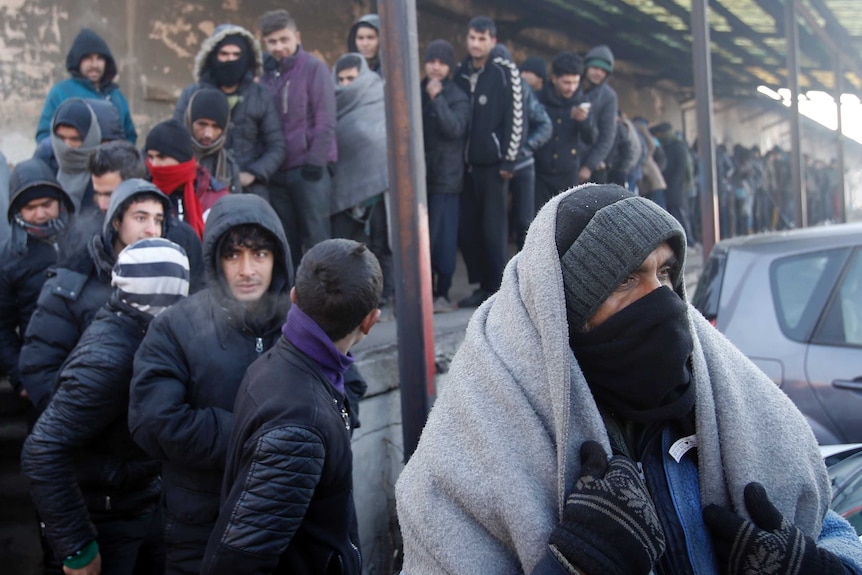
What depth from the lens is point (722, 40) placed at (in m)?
12.7

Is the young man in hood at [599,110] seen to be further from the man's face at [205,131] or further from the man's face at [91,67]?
the man's face at [91,67]

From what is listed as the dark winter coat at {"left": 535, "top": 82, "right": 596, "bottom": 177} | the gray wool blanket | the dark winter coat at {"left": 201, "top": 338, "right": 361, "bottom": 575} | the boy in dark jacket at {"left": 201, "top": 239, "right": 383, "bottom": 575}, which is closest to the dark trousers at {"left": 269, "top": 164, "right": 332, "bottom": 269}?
the dark winter coat at {"left": 535, "top": 82, "right": 596, "bottom": 177}

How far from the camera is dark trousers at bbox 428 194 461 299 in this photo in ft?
18.5

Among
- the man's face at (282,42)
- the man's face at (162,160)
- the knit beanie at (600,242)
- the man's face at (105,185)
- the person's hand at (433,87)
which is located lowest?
the knit beanie at (600,242)

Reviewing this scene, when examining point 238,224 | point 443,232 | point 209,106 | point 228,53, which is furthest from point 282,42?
point 238,224

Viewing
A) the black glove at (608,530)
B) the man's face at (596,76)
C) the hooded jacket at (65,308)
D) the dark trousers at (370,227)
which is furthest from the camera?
the man's face at (596,76)

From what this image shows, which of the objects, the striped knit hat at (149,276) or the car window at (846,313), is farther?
→ the car window at (846,313)

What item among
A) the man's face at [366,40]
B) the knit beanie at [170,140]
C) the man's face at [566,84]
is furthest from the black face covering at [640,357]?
the man's face at [566,84]

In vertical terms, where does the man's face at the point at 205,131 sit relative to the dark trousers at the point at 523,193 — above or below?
above

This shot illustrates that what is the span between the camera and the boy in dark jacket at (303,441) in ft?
6.32

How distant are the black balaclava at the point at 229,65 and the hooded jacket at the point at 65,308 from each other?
71.3 inches

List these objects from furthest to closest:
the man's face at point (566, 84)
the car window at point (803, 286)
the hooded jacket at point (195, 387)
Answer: the man's face at point (566, 84) < the car window at point (803, 286) < the hooded jacket at point (195, 387)

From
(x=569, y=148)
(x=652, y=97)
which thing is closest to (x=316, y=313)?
(x=569, y=148)

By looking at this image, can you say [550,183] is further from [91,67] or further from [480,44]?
[91,67]
